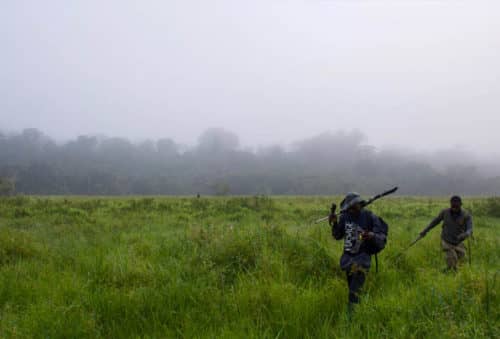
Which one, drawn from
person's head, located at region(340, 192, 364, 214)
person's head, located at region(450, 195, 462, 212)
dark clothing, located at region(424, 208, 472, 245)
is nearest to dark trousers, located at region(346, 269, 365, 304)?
person's head, located at region(340, 192, 364, 214)

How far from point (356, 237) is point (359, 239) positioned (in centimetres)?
7

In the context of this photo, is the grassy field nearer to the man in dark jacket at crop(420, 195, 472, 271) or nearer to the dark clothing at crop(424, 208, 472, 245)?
the man in dark jacket at crop(420, 195, 472, 271)

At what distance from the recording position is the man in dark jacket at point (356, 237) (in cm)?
446

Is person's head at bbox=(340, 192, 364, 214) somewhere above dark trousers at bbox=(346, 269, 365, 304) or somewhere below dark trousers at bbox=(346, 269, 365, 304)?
above

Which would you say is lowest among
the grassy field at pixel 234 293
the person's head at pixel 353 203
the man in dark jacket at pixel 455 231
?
the grassy field at pixel 234 293

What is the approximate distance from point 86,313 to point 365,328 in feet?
12.4

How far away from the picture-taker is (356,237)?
4633mm

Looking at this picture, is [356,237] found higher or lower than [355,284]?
higher

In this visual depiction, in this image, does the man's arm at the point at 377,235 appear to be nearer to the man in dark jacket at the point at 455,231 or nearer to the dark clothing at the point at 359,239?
the dark clothing at the point at 359,239

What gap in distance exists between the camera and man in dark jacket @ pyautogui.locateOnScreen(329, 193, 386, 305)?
14.6 feet

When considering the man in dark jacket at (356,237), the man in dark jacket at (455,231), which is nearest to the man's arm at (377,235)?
the man in dark jacket at (356,237)

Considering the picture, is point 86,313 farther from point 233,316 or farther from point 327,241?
point 327,241

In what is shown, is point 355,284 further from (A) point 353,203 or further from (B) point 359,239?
(A) point 353,203

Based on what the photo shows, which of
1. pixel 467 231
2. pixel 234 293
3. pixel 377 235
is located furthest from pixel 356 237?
pixel 467 231
